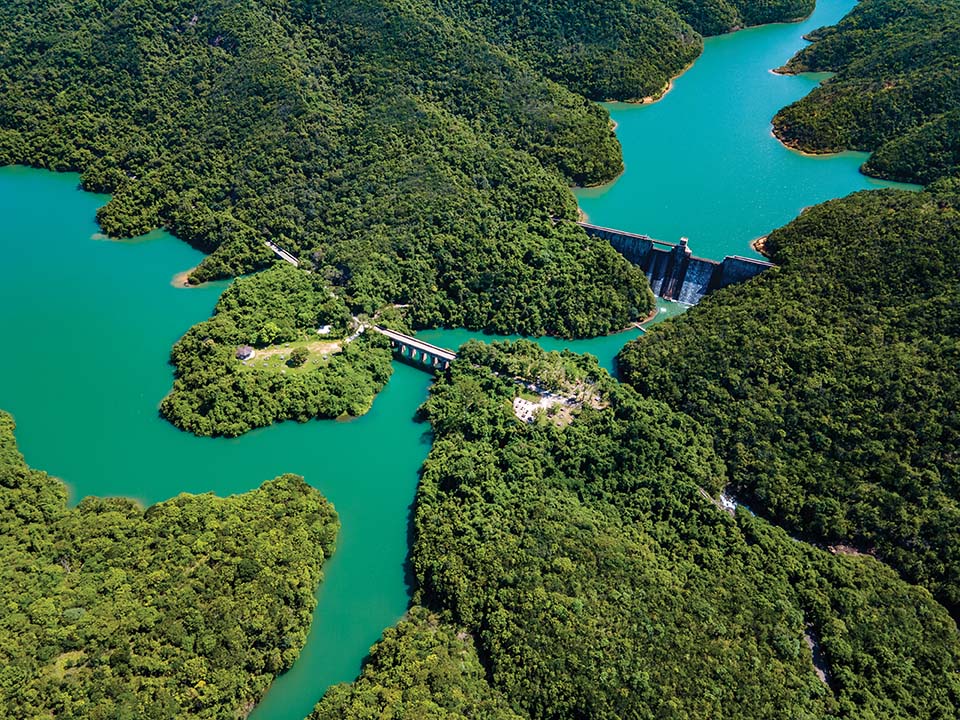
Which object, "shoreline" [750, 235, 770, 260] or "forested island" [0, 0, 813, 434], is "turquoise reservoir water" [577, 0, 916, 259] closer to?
"shoreline" [750, 235, 770, 260]

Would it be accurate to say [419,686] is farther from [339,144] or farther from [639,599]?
[339,144]

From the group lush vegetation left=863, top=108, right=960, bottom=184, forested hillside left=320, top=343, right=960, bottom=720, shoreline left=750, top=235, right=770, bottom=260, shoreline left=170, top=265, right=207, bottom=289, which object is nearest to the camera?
forested hillside left=320, top=343, right=960, bottom=720

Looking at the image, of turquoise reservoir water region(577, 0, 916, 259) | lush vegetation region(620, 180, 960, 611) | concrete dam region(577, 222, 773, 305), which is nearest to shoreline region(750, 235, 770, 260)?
turquoise reservoir water region(577, 0, 916, 259)

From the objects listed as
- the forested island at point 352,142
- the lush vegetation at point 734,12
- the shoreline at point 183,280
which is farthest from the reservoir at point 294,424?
the lush vegetation at point 734,12

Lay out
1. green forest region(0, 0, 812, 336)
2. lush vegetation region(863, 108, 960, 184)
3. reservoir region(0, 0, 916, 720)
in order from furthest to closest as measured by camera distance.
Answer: lush vegetation region(863, 108, 960, 184) → green forest region(0, 0, 812, 336) → reservoir region(0, 0, 916, 720)

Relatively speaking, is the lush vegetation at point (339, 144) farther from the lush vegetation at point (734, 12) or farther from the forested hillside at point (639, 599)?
the lush vegetation at point (734, 12)
